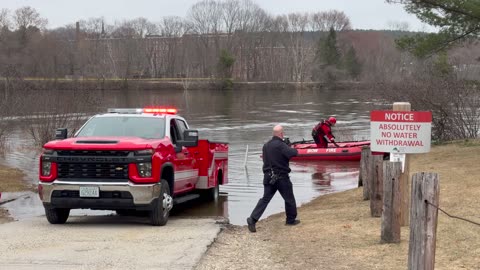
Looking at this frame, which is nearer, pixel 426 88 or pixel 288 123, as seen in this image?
pixel 426 88

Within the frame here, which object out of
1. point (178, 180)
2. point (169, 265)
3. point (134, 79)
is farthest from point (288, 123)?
point (134, 79)

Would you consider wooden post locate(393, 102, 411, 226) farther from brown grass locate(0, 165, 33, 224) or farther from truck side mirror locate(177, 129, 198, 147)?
brown grass locate(0, 165, 33, 224)

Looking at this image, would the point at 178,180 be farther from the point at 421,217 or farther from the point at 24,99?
the point at 24,99

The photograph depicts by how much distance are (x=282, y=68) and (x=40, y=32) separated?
45.9 m

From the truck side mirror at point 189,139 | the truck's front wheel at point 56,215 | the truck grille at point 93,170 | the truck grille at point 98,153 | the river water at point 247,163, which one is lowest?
the river water at point 247,163

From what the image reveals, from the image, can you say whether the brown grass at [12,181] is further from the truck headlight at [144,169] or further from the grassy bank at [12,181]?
the truck headlight at [144,169]

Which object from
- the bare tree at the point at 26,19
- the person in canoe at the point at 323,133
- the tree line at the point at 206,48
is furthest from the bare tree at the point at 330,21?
the person in canoe at the point at 323,133

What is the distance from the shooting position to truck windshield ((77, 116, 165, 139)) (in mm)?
12672

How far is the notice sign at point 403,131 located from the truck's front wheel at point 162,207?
144 inches

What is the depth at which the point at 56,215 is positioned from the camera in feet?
38.9

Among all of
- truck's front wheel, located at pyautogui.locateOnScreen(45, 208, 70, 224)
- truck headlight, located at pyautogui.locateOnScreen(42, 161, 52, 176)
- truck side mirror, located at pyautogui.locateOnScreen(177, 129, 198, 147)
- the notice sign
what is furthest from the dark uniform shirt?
truck's front wheel, located at pyautogui.locateOnScreen(45, 208, 70, 224)

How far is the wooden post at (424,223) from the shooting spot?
6703 mm

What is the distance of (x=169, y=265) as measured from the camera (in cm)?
817

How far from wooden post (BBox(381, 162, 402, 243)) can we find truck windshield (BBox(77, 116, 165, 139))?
4.83m
